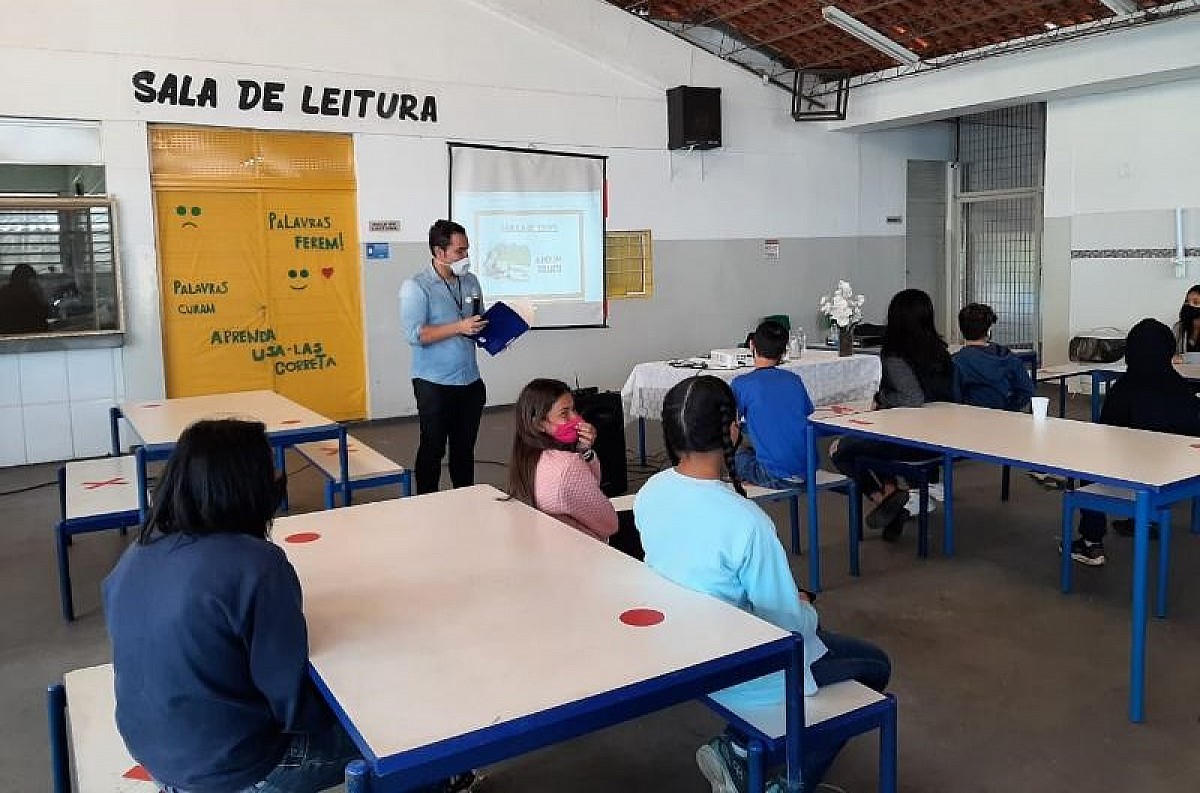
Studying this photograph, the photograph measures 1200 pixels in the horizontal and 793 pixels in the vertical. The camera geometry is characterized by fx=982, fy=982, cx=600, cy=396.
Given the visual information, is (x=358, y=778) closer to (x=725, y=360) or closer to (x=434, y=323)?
(x=434, y=323)

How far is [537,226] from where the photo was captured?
340 inches

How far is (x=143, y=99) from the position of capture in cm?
676

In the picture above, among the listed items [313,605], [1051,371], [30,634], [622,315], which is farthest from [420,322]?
[622,315]

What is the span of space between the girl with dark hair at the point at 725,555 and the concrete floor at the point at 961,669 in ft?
1.49

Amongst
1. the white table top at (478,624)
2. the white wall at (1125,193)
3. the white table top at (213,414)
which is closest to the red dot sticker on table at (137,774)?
the white table top at (478,624)

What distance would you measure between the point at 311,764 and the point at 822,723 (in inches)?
37.9

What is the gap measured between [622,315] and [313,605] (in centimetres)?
735

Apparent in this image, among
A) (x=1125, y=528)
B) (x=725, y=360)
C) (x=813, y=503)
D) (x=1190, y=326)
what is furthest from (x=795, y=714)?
(x=1190, y=326)

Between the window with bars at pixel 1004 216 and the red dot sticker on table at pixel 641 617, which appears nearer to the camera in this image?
the red dot sticker on table at pixel 641 617

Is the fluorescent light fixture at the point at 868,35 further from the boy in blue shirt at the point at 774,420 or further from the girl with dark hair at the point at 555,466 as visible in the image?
the girl with dark hair at the point at 555,466

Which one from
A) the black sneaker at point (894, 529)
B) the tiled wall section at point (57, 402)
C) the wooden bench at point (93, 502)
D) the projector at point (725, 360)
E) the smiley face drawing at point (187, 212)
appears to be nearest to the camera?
the wooden bench at point (93, 502)

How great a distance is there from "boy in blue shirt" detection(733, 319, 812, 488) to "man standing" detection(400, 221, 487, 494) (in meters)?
1.26

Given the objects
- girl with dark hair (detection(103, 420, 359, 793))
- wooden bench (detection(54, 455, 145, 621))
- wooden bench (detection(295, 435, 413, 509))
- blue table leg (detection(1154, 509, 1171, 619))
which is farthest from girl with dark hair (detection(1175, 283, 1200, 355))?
girl with dark hair (detection(103, 420, 359, 793))

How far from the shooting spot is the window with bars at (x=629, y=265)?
9.05m
